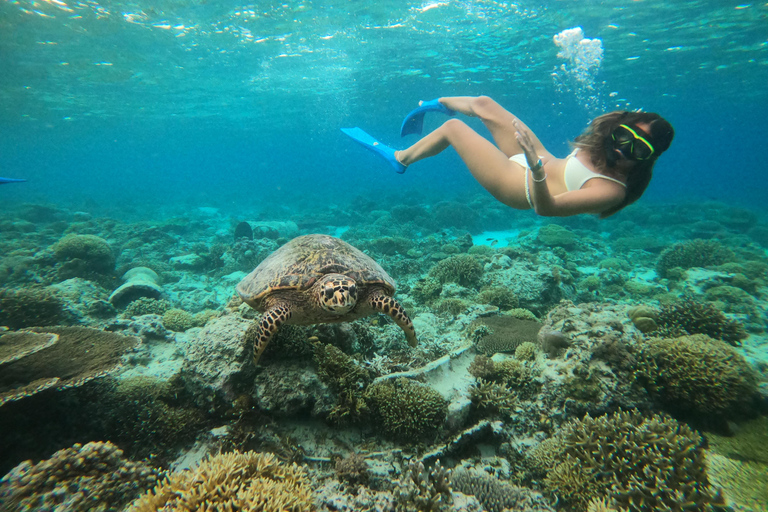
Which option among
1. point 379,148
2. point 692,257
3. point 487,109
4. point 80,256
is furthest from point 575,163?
point 80,256

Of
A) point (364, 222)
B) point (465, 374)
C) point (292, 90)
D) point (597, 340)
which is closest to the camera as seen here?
point (597, 340)

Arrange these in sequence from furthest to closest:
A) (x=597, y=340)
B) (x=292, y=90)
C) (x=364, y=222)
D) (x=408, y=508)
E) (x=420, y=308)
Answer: (x=292, y=90), (x=364, y=222), (x=420, y=308), (x=597, y=340), (x=408, y=508)

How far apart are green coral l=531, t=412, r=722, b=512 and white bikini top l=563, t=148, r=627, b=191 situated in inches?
112

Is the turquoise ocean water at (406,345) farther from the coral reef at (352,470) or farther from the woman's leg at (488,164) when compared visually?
the woman's leg at (488,164)

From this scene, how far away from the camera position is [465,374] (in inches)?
191

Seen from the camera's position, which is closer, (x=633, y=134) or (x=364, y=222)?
(x=633, y=134)

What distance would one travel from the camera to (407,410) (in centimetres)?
372

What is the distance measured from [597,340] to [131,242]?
71.1 ft

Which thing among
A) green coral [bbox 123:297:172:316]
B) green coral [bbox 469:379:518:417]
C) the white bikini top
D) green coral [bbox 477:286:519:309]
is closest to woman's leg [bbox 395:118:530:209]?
the white bikini top

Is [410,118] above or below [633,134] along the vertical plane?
above

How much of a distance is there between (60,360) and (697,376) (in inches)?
314

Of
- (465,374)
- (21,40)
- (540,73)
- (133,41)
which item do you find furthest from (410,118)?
(540,73)

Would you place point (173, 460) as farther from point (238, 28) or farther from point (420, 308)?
point (238, 28)

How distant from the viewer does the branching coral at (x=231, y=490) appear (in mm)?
2387
